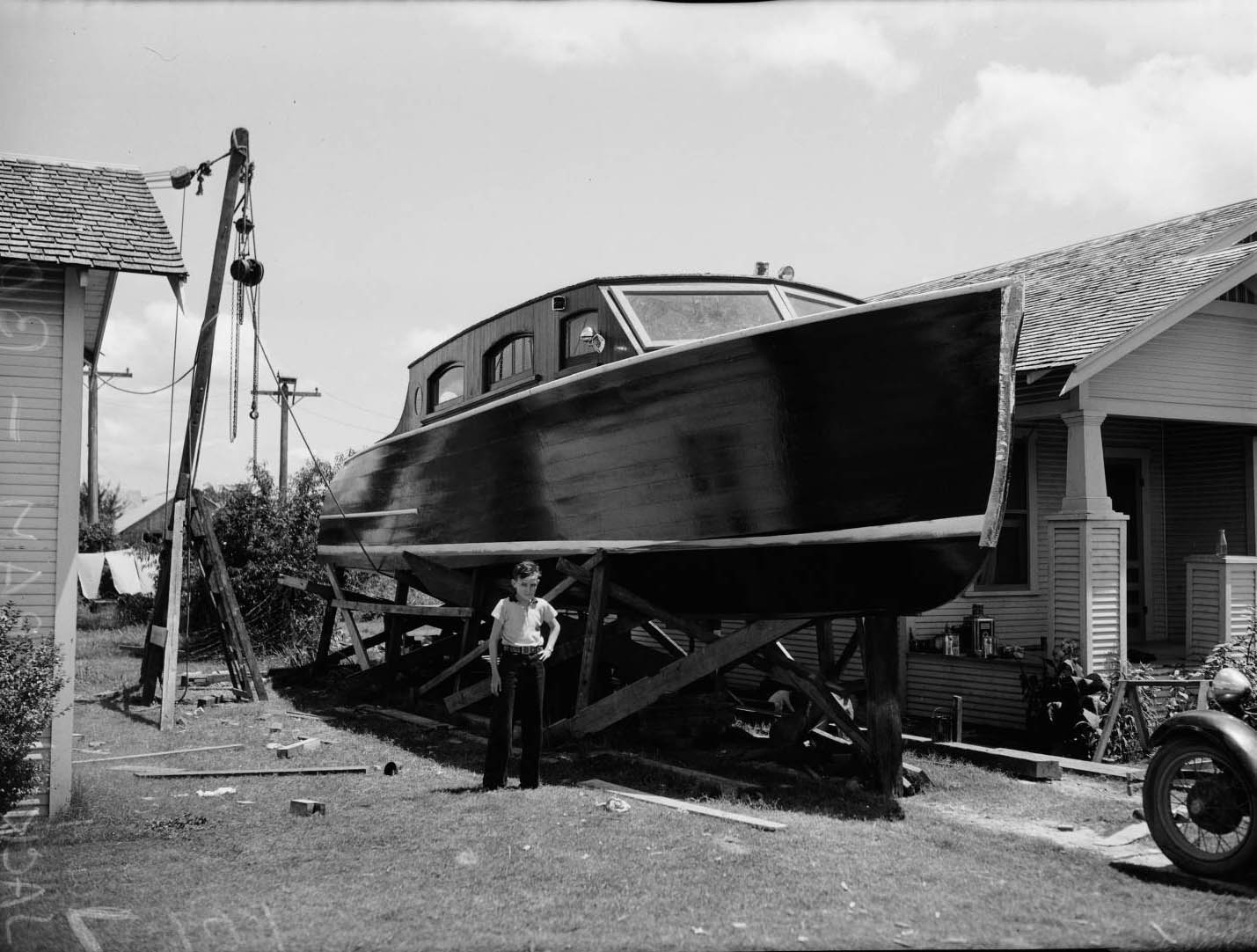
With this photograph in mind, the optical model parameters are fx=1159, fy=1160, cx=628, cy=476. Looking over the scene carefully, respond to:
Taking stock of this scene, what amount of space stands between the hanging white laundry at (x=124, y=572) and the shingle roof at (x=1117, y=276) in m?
20.6

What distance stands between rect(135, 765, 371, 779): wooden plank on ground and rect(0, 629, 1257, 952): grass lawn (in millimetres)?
127

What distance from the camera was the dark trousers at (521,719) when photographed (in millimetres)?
7586

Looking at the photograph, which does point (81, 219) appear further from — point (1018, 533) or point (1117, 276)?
point (1117, 276)

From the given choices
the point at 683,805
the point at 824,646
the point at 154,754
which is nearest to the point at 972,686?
the point at 824,646

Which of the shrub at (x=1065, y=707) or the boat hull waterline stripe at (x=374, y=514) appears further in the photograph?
the boat hull waterline stripe at (x=374, y=514)

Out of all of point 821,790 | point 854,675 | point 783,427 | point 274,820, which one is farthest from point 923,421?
point 854,675

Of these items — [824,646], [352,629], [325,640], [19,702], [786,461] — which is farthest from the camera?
[325,640]

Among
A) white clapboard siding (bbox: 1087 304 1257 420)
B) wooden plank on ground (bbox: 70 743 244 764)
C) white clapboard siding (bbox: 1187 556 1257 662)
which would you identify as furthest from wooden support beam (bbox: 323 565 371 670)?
white clapboard siding (bbox: 1187 556 1257 662)

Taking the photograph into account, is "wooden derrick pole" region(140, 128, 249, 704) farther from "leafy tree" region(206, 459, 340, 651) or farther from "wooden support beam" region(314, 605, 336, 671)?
"leafy tree" region(206, 459, 340, 651)

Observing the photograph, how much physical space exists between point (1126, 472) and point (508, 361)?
23.9 ft

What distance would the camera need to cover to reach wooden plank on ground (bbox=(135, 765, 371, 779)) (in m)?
8.42

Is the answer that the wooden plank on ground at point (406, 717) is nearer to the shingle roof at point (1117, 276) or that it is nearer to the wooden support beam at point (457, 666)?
the wooden support beam at point (457, 666)

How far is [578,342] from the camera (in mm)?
9523

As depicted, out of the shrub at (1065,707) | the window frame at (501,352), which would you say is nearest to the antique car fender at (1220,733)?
the shrub at (1065,707)
